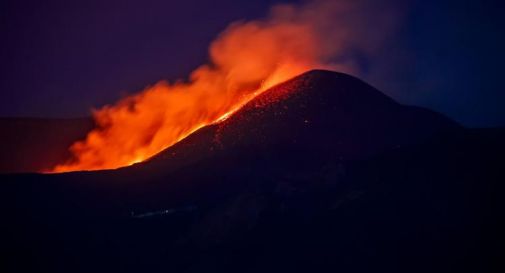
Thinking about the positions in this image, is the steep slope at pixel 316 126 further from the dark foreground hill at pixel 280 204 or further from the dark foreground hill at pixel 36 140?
the dark foreground hill at pixel 36 140

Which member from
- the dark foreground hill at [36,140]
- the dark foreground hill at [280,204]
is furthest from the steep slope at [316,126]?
the dark foreground hill at [36,140]

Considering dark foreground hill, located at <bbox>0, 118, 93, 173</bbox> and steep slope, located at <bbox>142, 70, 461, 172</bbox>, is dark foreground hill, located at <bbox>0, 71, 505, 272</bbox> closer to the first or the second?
steep slope, located at <bbox>142, 70, 461, 172</bbox>

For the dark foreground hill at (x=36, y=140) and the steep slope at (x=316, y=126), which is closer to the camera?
the steep slope at (x=316, y=126)

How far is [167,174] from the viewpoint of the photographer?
76.6ft

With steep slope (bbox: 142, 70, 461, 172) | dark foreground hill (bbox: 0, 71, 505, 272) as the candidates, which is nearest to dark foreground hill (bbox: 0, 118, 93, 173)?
dark foreground hill (bbox: 0, 71, 505, 272)

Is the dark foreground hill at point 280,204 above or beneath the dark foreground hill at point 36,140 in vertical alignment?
beneath

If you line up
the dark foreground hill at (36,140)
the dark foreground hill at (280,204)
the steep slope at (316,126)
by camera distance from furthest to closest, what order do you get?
the dark foreground hill at (36,140) < the steep slope at (316,126) < the dark foreground hill at (280,204)

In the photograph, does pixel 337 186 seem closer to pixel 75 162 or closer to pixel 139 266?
pixel 139 266

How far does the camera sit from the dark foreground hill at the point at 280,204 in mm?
19422

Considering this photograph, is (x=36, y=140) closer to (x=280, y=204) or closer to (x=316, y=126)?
(x=316, y=126)

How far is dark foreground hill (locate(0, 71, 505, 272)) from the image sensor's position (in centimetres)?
1942

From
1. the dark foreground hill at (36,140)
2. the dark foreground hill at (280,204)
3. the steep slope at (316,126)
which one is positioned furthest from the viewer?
the dark foreground hill at (36,140)

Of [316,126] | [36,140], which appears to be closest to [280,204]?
[316,126]

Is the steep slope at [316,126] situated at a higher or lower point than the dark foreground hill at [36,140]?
lower
